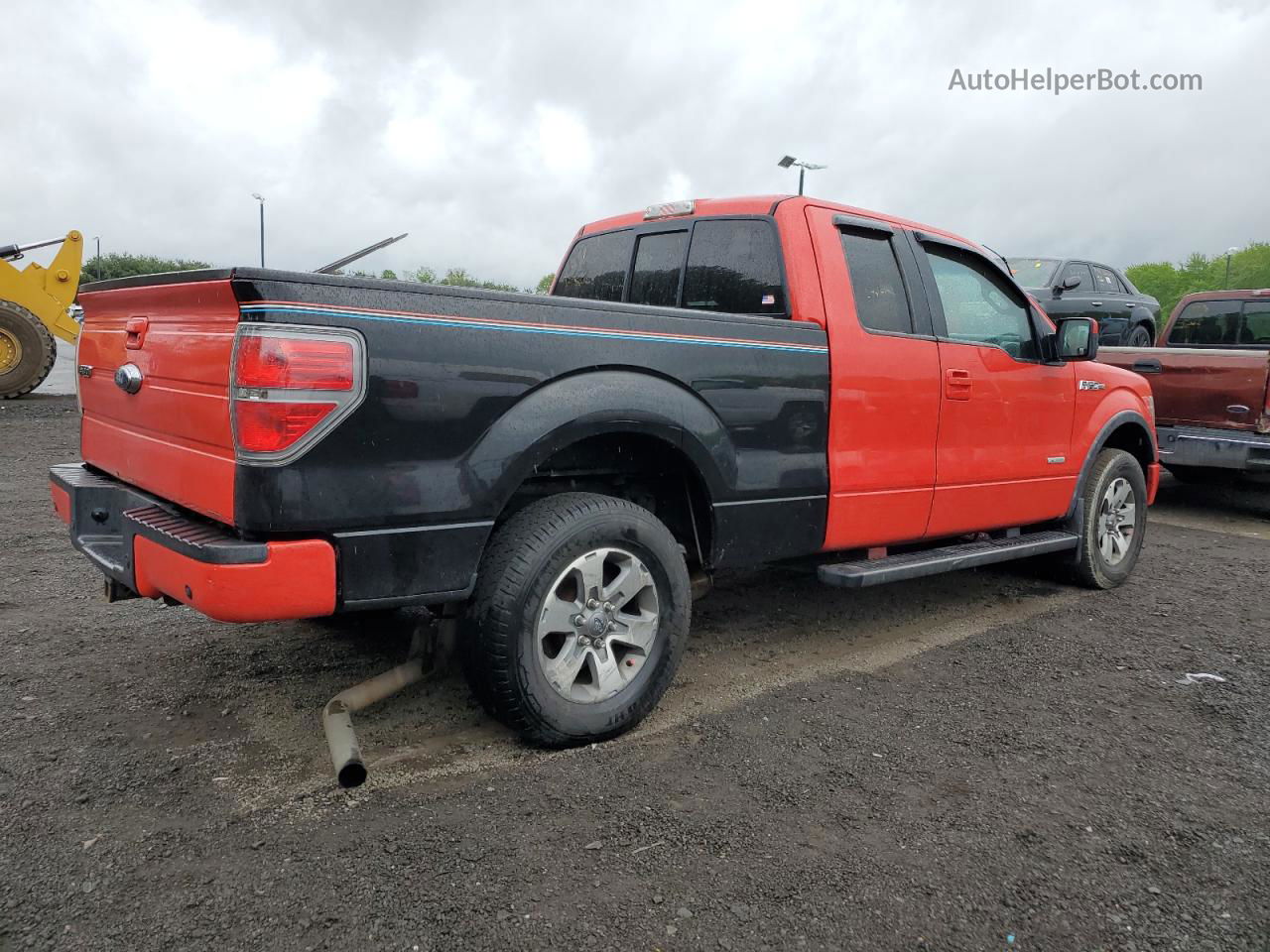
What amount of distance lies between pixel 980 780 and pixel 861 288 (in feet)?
6.84

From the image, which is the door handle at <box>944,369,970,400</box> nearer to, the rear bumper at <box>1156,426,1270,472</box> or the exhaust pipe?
the exhaust pipe

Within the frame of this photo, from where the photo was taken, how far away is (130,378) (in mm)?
3188

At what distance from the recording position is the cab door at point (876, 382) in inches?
155

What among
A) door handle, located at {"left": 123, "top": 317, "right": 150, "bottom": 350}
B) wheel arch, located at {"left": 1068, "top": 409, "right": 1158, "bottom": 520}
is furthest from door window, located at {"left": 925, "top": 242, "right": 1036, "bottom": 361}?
door handle, located at {"left": 123, "top": 317, "right": 150, "bottom": 350}

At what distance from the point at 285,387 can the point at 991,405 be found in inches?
133

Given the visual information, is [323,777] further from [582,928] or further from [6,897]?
[582,928]

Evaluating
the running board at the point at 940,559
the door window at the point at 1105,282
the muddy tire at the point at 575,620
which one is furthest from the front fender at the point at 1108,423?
the door window at the point at 1105,282

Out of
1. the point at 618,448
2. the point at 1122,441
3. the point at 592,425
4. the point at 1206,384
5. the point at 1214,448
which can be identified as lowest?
the point at 1214,448

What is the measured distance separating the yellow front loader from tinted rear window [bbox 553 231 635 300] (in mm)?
10560

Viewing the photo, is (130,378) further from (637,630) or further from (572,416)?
(637,630)

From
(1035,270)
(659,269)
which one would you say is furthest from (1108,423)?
(1035,270)

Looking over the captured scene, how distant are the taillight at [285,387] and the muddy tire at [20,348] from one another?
12.2 m

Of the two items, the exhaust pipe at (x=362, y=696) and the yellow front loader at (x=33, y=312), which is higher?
the yellow front loader at (x=33, y=312)

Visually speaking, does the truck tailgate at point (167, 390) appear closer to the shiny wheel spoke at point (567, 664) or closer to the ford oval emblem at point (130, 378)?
the ford oval emblem at point (130, 378)
